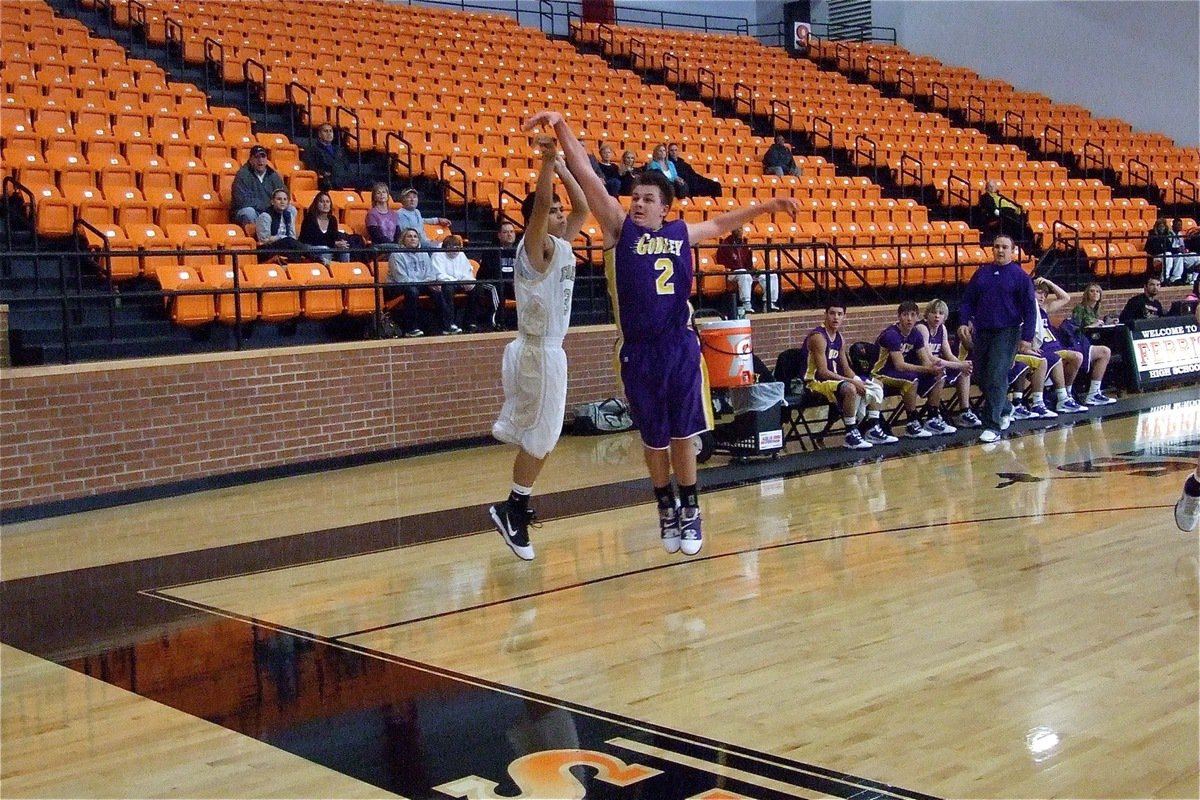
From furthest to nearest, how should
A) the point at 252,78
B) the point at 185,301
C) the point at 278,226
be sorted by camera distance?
the point at 252,78, the point at 278,226, the point at 185,301

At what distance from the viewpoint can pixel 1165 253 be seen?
18766mm

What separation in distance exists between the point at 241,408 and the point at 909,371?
219 inches

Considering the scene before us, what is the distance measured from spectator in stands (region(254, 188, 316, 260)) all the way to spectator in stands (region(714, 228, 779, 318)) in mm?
4574

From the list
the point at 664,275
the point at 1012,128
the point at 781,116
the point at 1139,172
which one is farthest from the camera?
the point at 1012,128

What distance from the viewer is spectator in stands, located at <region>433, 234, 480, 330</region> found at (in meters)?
11.6

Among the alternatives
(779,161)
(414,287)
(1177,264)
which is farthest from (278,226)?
(1177,264)

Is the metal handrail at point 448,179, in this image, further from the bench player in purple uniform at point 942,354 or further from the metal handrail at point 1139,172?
the metal handrail at point 1139,172

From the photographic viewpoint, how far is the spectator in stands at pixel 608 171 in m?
14.5

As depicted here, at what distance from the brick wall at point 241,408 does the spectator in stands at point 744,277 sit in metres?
2.01

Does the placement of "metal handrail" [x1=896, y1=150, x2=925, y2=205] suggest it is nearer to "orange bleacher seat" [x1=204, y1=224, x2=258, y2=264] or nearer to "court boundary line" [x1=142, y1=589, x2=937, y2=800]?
"orange bleacher seat" [x1=204, y1=224, x2=258, y2=264]

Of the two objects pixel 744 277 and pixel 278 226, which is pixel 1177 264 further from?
pixel 278 226

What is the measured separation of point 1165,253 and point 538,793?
17540 millimetres

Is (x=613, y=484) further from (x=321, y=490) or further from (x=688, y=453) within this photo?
(x=688, y=453)

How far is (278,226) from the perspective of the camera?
11.4 m
